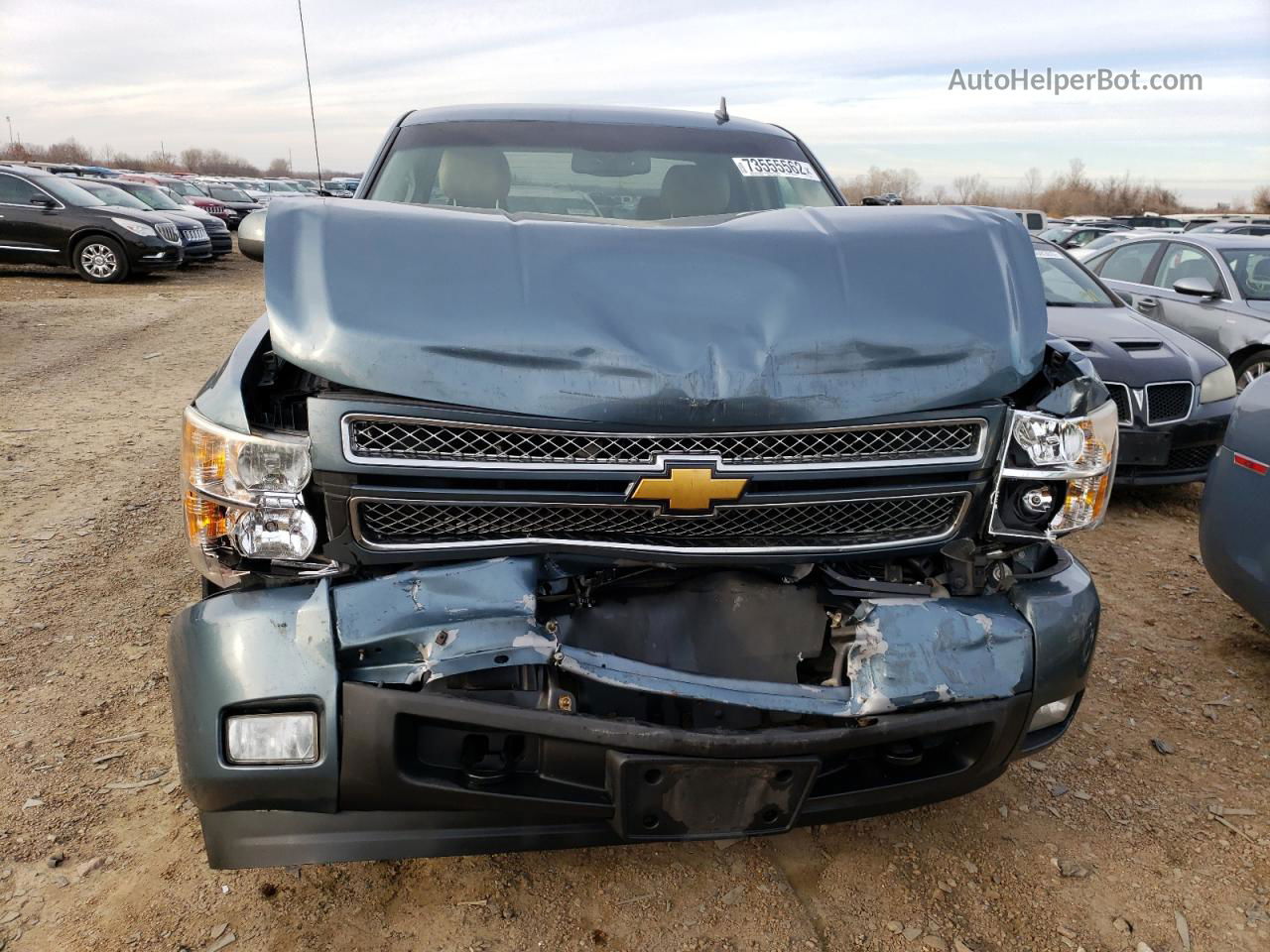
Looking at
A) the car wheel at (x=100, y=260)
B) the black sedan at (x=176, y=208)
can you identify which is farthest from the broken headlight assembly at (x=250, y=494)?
the black sedan at (x=176, y=208)

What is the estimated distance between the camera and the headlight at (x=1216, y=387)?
19.4ft

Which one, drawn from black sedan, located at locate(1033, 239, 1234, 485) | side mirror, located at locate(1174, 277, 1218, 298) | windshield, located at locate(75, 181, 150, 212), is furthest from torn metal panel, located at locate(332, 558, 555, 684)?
windshield, located at locate(75, 181, 150, 212)

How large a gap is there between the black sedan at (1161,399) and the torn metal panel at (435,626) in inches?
182

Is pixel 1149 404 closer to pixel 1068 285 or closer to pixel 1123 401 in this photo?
pixel 1123 401

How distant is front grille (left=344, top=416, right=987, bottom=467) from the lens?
6.32ft

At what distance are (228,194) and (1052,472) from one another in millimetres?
31249

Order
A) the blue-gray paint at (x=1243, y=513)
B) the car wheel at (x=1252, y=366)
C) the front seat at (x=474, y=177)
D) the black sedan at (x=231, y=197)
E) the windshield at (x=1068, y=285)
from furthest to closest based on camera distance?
the black sedan at (x=231, y=197) → the car wheel at (x=1252, y=366) → the windshield at (x=1068, y=285) → the front seat at (x=474, y=177) → the blue-gray paint at (x=1243, y=513)

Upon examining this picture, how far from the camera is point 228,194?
1141 inches

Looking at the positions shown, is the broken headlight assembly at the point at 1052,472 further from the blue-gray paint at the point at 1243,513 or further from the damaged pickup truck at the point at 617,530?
the blue-gray paint at the point at 1243,513

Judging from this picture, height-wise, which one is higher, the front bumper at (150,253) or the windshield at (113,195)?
the windshield at (113,195)

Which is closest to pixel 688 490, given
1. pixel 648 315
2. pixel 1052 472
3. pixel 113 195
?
pixel 648 315

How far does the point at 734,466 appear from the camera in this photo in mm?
1997

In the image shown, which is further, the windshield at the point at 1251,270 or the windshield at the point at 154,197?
the windshield at the point at 154,197

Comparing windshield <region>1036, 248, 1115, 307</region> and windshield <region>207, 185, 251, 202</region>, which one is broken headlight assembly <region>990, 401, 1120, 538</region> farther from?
windshield <region>207, 185, 251, 202</region>
